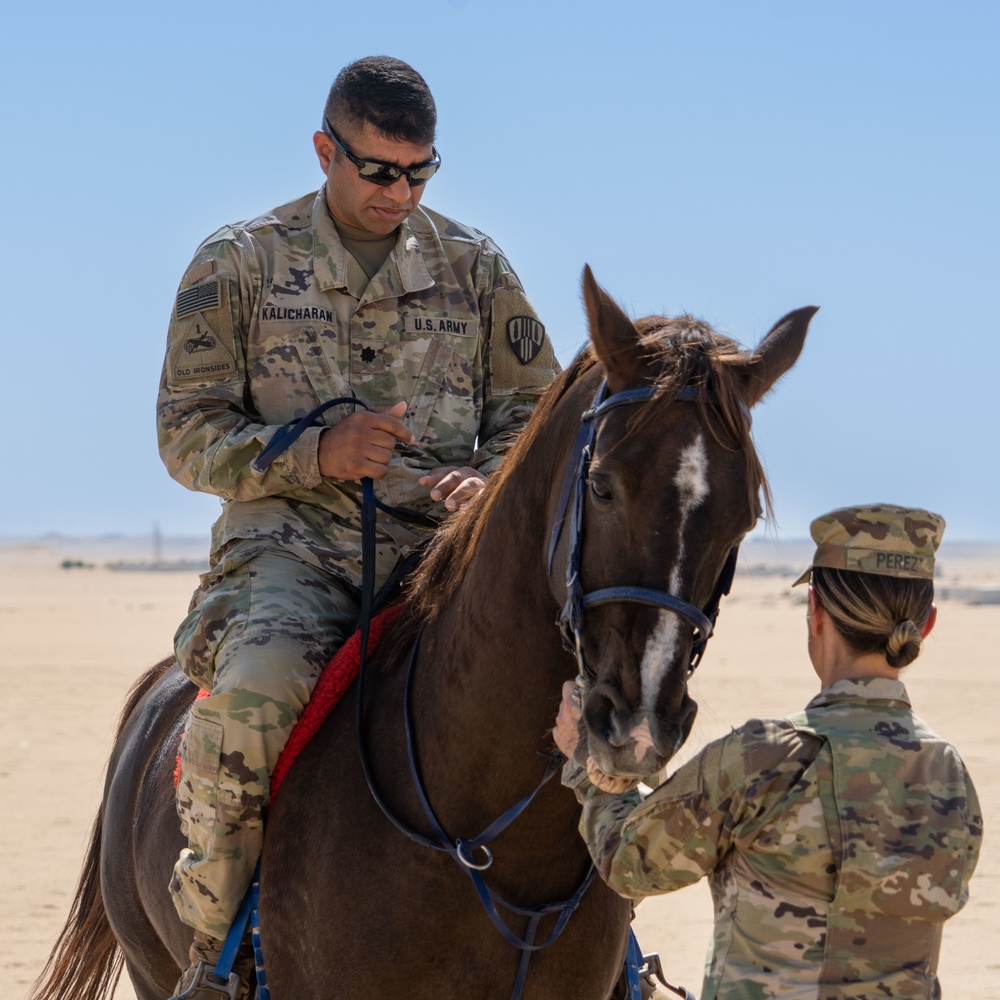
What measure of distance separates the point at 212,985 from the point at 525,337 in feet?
7.55

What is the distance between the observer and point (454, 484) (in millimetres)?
4043

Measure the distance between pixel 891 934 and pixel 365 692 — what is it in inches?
66.9

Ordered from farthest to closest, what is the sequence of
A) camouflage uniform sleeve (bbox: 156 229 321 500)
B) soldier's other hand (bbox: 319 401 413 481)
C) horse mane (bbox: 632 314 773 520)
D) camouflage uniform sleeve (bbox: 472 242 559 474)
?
camouflage uniform sleeve (bbox: 472 242 559 474), camouflage uniform sleeve (bbox: 156 229 321 500), soldier's other hand (bbox: 319 401 413 481), horse mane (bbox: 632 314 773 520)

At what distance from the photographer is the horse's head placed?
105 inches

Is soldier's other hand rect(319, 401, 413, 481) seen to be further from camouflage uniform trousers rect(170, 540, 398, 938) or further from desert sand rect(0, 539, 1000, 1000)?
desert sand rect(0, 539, 1000, 1000)

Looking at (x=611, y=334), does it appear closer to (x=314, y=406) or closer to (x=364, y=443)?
(x=364, y=443)

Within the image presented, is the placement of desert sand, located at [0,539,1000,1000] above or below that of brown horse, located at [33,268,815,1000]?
below

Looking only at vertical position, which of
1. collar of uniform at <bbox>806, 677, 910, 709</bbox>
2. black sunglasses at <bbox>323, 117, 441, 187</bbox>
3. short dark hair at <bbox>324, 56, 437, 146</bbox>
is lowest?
collar of uniform at <bbox>806, 677, 910, 709</bbox>

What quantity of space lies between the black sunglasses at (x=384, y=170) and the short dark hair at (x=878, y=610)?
2171 mm

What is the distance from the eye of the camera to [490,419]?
4602 mm

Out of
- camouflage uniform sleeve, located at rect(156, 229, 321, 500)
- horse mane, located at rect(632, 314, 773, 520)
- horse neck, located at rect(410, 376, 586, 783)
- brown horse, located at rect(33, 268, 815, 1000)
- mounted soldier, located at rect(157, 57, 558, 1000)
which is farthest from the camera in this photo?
camouflage uniform sleeve, located at rect(156, 229, 321, 500)

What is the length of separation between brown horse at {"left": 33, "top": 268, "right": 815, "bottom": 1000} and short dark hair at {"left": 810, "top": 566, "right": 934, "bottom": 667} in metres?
0.27

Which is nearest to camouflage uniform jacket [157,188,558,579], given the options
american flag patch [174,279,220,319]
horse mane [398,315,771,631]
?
american flag patch [174,279,220,319]

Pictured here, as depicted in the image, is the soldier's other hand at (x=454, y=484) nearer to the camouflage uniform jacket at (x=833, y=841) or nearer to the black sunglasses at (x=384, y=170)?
the black sunglasses at (x=384, y=170)
